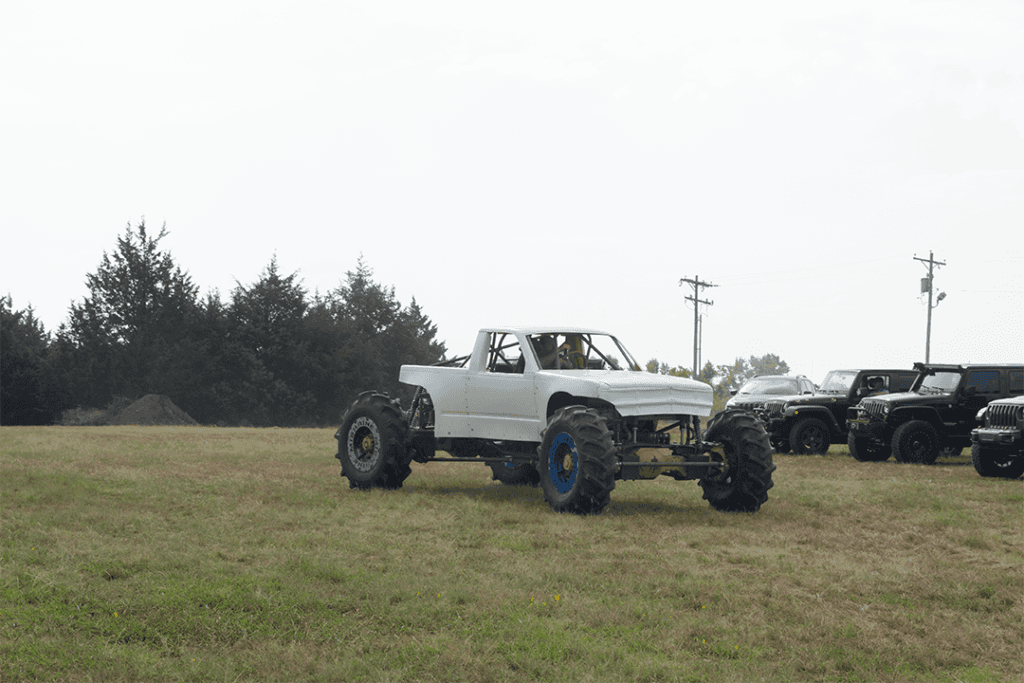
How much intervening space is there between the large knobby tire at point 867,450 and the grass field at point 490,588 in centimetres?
800

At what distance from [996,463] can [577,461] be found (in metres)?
9.68

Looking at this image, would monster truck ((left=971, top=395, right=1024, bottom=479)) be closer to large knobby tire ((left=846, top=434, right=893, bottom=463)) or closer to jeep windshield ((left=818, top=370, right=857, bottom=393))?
large knobby tire ((left=846, top=434, right=893, bottom=463))

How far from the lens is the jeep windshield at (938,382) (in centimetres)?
2002

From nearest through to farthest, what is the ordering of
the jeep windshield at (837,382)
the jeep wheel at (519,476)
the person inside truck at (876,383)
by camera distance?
1. the jeep wheel at (519,476)
2. the person inside truck at (876,383)
3. the jeep windshield at (837,382)

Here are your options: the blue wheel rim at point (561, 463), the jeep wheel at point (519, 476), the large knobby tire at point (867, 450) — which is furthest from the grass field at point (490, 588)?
the large knobby tire at point (867, 450)

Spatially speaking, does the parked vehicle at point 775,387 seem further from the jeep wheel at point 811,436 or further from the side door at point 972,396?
the side door at point 972,396

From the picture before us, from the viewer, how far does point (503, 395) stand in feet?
40.3

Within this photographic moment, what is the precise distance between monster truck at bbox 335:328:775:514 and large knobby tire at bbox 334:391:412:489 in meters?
0.01

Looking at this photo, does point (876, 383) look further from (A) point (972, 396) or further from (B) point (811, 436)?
(A) point (972, 396)

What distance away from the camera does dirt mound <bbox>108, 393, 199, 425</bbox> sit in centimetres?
4384

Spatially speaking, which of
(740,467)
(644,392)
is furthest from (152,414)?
(740,467)

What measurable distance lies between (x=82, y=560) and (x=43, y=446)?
11.3 metres

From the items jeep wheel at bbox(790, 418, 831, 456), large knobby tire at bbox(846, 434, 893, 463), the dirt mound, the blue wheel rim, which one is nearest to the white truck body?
the blue wheel rim

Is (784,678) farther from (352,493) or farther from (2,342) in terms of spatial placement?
(2,342)
